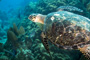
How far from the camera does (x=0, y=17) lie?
16.6m

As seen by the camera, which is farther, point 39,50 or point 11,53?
point 11,53

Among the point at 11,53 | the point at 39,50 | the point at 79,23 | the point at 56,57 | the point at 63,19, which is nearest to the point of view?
the point at 79,23

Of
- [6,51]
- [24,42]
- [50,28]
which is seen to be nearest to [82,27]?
[50,28]

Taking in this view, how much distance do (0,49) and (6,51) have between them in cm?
42

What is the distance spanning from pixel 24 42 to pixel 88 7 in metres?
5.69

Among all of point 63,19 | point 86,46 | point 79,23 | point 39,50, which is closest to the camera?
point 86,46

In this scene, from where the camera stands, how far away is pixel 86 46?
6.27ft

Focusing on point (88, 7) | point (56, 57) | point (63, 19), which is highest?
point (88, 7)

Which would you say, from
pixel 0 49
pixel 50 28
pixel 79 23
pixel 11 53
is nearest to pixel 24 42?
pixel 11 53

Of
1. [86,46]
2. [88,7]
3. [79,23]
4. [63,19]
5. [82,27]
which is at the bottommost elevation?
[86,46]

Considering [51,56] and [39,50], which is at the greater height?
[39,50]

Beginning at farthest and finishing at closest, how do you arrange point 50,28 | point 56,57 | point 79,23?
1. point 56,57
2. point 50,28
3. point 79,23

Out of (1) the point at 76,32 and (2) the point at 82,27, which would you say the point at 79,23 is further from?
(1) the point at 76,32

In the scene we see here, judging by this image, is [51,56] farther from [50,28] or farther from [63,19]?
[63,19]
